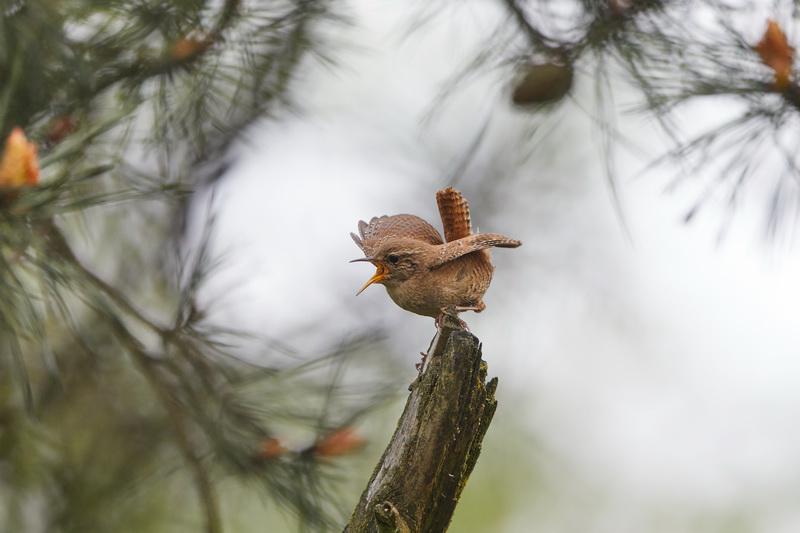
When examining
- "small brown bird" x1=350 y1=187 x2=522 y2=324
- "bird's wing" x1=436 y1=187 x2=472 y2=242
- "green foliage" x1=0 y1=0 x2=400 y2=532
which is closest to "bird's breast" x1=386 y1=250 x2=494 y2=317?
"small brown bird" x1=350 y1=187 x2=522 y2=324

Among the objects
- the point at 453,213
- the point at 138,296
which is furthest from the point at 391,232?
the point at 138,296

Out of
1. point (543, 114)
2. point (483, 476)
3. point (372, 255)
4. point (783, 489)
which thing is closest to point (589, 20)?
point (543, 114)

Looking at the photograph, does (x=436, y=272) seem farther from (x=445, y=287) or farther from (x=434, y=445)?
(x=434, y=445)

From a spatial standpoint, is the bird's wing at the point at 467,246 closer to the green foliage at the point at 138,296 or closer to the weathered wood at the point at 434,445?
the weathered wood at the point at 434,445

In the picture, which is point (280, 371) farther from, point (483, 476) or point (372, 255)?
point (483, 476)

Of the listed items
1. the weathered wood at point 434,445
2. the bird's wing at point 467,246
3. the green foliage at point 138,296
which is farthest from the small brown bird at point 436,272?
the green foliage at point 138,296

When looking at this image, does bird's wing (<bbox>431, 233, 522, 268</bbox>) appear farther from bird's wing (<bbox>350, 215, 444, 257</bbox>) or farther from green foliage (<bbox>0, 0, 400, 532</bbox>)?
green foliage (<bbox>0, 0, 400, 532</bbox>)
